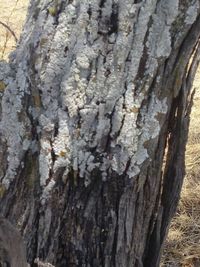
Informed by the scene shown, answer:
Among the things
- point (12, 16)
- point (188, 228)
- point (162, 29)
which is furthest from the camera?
point (12, 16)

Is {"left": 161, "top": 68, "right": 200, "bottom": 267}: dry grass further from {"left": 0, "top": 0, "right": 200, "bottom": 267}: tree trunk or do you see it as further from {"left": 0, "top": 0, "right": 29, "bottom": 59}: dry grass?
{"left": 0, "top": 0, "right": 29, "bottom": 59}: dry grass

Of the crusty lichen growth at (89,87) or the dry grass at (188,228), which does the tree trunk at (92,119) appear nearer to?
the crusty lichen growth at (89,87)

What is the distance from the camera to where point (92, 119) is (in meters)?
1.28

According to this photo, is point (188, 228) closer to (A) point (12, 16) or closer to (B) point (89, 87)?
(B) point (89, 87)

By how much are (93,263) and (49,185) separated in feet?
0.87

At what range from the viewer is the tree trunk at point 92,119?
1.23 m

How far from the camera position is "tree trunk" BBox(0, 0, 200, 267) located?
1.23 metres

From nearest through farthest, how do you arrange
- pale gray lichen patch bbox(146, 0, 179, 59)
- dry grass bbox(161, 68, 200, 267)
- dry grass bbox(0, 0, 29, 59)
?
pale gray lichen patch bbox(146, 0, 179, 59), dry grass bbox(161, 68, 200, 267), dry grass bbox(0, 0, 29, 59)

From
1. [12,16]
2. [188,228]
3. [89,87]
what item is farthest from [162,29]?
[12,16]

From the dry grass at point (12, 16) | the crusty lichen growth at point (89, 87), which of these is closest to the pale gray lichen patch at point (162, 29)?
the crusty lichen growth at point (89, 87)

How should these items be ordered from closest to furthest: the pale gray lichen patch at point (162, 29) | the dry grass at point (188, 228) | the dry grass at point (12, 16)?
the pale gray lichen patch at point (162, 29), the dry grass at point (188, 228), the dry grass at point (12, 16)

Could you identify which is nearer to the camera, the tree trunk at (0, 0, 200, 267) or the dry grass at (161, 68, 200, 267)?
the tree trunk at (0, 0, 200, 267)

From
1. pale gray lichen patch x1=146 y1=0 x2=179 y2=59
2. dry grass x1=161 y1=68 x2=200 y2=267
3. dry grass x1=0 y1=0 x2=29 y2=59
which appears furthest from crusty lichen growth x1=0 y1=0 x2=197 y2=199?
dry grass x1=0 y1=0 x2=29 y2=59

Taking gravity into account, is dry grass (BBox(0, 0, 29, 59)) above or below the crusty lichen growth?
above
